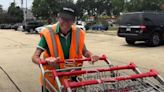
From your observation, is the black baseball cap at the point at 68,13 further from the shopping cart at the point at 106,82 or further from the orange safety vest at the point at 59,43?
the shopping cart at the point at 106,82

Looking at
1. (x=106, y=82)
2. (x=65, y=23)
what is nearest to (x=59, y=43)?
(x=65, y=23)

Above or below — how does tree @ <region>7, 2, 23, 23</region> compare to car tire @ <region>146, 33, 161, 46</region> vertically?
below

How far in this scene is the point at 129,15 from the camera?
20.7m

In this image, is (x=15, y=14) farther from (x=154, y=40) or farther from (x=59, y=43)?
(x=59, y=43)

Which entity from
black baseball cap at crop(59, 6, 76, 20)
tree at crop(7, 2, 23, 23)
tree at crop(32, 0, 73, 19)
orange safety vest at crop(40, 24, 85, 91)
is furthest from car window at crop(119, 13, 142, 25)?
tree at crop(7, 2, 23, 23)

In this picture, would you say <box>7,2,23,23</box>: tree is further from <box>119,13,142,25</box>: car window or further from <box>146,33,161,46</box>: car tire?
<box>146,33,161,46</box>: car tire

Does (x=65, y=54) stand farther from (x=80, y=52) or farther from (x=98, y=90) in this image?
(x=98, y=90)

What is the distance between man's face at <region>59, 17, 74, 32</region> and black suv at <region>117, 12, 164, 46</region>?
15909 mm

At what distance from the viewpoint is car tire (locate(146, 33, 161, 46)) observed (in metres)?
19.9

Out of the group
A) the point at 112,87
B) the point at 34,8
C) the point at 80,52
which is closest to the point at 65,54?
the point at 80,52

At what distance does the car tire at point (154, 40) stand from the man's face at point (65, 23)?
16102mm

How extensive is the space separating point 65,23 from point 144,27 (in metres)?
16.0

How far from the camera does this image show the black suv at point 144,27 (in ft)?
65.2

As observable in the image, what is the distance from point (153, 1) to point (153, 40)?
124 feet
